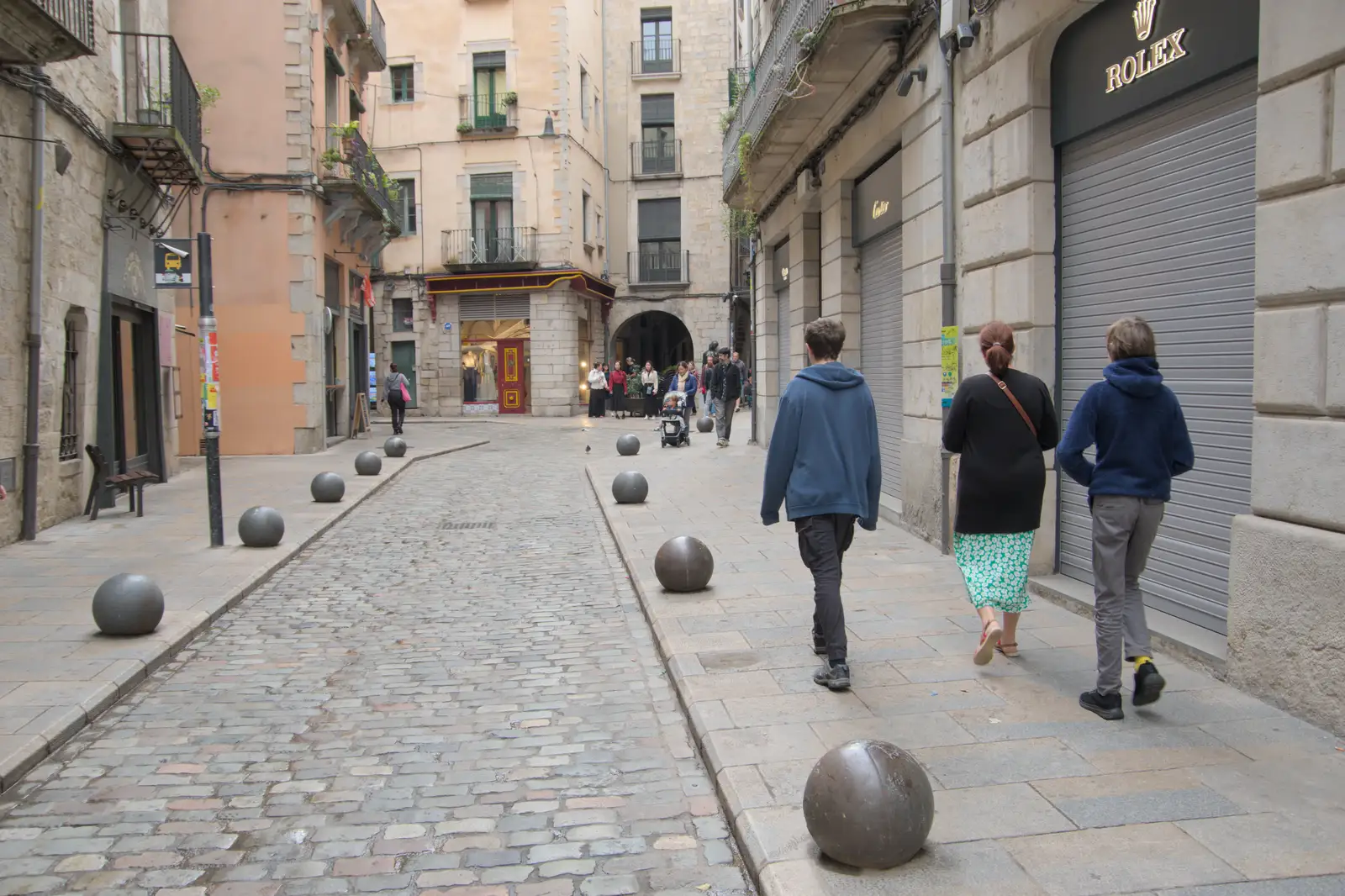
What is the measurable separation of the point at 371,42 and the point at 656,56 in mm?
17095

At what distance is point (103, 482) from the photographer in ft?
38.5

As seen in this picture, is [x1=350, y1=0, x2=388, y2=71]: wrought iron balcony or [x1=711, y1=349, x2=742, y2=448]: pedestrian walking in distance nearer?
[x1=711, y1=349, x2=742, y2=448]: pedestrian walking in distance

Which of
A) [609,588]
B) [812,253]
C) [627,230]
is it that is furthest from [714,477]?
[627,230]

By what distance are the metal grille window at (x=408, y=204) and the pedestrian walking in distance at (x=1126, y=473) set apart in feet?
110

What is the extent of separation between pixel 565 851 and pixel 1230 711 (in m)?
3.02

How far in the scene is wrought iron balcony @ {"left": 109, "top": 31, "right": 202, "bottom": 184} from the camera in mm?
12812

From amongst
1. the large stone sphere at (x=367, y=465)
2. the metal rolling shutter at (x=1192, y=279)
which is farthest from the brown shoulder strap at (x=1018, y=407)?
the large stone sphere at (x=367, y=465)

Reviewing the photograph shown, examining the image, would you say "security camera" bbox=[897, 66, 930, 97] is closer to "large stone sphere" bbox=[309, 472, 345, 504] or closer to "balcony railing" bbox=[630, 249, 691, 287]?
"large stone sphere" bbox=[309, 472, 345, 504]

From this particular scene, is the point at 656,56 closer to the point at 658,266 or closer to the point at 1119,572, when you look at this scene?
the point at 658,266

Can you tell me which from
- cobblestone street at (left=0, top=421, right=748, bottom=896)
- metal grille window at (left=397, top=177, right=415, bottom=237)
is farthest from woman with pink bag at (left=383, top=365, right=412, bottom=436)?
cobblestone street at (left=0, top=421, right=748, bottom=896)

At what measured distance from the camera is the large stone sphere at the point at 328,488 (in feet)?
41.9

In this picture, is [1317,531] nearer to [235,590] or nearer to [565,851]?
[565,851]

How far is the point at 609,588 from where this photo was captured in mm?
8352

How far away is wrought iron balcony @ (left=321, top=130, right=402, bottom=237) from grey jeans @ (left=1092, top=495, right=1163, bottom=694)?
18.5m
